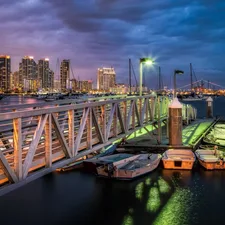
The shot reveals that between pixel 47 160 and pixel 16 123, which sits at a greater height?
pixel 16 123

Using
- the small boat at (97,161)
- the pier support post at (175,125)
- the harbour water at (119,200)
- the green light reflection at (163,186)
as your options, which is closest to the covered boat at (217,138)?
the pier support post at (175,125)

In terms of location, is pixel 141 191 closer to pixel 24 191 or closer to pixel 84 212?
pixel 84 212

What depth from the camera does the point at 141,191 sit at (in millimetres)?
21938

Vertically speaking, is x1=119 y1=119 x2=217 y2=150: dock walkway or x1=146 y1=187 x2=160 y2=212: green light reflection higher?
x1=119 y1=119 x2=217 y2=150: dock walkway

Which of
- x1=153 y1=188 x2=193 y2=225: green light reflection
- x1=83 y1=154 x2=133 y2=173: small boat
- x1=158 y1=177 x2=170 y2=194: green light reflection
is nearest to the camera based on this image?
x1=153 y1=188 x2=193 y2=225: green light reflection

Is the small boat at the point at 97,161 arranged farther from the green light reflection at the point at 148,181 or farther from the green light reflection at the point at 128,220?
the green light reflection at the point at 128,220

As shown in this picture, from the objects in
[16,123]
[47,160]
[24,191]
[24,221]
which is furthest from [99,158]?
[16,123]

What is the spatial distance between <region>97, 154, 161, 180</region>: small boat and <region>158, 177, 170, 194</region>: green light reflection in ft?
5.47

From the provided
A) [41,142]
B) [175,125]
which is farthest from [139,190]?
[41,142]

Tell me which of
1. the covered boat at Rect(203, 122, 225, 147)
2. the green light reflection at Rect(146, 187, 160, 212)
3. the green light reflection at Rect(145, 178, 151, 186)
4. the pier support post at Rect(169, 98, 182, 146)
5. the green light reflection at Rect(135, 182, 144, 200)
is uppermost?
the pier support post at Rect(169, 98, 182, 146)

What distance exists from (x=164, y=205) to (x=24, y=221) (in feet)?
26.2

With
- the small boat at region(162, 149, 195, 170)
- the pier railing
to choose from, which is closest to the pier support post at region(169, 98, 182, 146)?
the small boat at region(162, 149, 195, 170)

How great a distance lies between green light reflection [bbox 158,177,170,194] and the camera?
22172mm

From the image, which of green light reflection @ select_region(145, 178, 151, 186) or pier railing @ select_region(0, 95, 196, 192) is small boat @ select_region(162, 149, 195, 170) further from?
pier railing @ select_region(0, 95, 196, 192)
